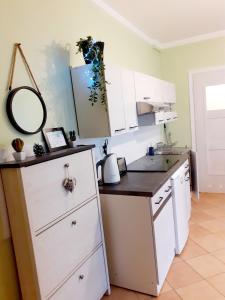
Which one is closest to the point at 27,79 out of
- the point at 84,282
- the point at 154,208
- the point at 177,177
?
the point at 154,208

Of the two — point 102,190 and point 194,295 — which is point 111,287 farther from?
point 102,190

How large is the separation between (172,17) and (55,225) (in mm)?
2928

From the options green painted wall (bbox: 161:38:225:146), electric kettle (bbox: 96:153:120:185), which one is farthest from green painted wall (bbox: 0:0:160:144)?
green painted wall (bbox: 161:38:225:146)

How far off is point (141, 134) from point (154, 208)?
1778mm

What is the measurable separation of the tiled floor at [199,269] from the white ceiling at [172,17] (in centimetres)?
269

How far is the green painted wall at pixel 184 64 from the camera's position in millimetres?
4105

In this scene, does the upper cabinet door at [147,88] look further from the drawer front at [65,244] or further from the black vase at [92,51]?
the drawer front at [65,244]

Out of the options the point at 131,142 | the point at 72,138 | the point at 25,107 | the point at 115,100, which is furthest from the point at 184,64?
the point at 25,107

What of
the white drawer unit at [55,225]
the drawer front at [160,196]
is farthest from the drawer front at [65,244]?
the drawer front at [160,196]

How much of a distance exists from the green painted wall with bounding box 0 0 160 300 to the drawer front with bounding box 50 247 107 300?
1.04ft

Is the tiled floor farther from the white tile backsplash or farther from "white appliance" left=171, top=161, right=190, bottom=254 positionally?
the white tile backsplash

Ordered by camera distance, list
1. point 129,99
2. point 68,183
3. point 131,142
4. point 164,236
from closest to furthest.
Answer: point 68,183 → point 164,236 → point 129,99 → point 131,142

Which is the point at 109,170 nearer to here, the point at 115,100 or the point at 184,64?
the point at 115,100

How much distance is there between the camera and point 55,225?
60.1 inches
